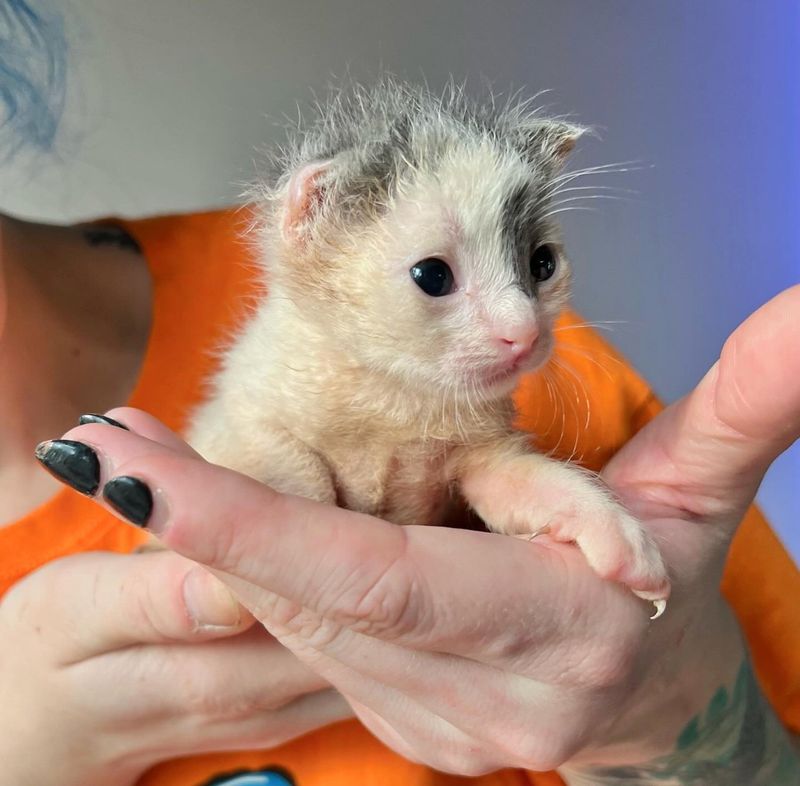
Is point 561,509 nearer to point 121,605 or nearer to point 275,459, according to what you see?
point 275,459

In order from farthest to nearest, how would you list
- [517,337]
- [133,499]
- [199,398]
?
[199,398] → [517,337] → [133,499]

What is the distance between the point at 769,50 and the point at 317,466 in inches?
55.3

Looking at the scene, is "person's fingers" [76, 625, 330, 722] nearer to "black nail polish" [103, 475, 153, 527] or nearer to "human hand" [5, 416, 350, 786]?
"human hand" [5, 416, 350, 786]

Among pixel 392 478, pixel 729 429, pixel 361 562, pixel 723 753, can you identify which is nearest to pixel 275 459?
pixel 392 478

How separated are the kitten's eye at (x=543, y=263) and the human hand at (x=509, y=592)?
212 mm

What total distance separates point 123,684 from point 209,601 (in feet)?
0.77

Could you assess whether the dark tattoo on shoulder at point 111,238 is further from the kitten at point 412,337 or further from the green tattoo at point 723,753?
the green tattoo at point 723,753

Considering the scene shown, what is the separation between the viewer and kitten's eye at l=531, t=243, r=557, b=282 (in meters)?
0.92

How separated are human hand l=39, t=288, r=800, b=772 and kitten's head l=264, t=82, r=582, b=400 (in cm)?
20

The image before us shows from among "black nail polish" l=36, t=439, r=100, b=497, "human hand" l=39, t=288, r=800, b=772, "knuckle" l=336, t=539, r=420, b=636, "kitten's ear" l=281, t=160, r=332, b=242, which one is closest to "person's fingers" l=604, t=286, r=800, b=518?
"human hand" l=39, t=288, r=800, b=772

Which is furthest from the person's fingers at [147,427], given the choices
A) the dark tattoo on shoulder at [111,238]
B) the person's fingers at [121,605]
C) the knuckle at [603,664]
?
the dark tattoo on shoulder at [111,238]

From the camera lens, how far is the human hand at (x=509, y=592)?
0.60 metres

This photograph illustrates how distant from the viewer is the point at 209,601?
0.81 metres

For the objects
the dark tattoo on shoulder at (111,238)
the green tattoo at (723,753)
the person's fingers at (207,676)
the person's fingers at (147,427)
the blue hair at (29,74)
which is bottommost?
the green tattoo at (723,753)
